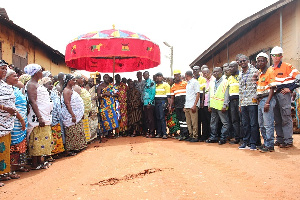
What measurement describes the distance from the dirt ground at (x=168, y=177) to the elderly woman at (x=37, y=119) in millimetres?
338

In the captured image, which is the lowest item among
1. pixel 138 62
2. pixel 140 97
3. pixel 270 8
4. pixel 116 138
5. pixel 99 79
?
pixel 116 138

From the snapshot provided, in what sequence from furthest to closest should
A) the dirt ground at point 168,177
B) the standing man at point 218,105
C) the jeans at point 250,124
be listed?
the standing man at point 218,105
the jeans at point 250,124
the dirt ground at point 168,177

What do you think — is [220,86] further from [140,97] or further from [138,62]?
[138,62]

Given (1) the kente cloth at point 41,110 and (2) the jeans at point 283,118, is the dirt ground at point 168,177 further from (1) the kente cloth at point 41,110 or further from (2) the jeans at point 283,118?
(1) the kente cloth at point 41,110

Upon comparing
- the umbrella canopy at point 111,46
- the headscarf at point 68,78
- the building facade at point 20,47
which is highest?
the building facade at point 20,47

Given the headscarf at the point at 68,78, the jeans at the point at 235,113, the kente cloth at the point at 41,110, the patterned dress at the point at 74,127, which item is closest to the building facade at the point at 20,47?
the headscarf at the point at 68,78

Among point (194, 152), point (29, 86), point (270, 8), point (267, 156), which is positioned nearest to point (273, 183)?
point (267, 156)

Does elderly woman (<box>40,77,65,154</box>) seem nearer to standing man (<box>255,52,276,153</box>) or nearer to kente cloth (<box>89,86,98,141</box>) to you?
kente cloth (<box>89,86,98,141</box>)

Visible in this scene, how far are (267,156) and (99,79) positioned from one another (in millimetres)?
5403

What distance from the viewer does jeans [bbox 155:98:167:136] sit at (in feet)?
28.0

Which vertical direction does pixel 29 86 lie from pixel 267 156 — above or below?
above

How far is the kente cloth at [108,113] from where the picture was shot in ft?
28.4

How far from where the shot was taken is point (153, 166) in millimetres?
4496

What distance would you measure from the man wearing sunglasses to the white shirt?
84.9 inches
